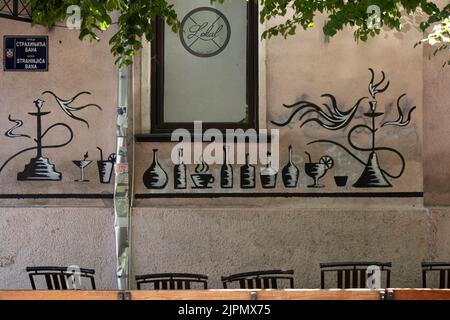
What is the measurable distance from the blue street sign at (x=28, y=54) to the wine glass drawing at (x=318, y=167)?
3.16 m

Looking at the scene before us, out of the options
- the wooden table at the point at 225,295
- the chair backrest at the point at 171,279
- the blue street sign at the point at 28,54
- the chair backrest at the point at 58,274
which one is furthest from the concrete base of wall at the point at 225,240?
the wooden table at the point at 225,295

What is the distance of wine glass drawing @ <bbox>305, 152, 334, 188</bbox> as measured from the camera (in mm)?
7734

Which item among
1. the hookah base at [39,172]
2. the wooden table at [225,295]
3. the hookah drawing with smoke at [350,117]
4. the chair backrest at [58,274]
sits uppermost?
the hookah drawing with smoke at [350,117]

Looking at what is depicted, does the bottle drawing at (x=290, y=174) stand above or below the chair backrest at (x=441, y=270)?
above

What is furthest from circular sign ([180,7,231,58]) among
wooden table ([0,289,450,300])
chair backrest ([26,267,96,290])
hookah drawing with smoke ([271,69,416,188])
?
wooden table ([0,289,450,300])

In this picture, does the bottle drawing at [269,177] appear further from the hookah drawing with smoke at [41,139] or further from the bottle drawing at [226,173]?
the hookah drawing with smoke at [41,139]

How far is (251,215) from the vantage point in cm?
759

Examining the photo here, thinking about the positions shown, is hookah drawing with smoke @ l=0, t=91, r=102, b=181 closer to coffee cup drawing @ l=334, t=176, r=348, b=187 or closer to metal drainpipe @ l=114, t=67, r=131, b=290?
metal drainpipe @ l=114, t=67, r=131, b=290

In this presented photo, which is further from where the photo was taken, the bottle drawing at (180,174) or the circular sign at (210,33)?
the circular sign at (210,33)

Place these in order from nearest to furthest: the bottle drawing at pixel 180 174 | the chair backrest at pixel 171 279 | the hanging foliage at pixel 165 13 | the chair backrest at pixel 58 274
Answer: the hanging foliage at pixel 165 13 < the chair backrest at pixel 171 279 < the chair backrest at pixel 58 274 < the bottle drawing at pixel 180 174

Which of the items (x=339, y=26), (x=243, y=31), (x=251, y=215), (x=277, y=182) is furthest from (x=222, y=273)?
(x=339, y=26)

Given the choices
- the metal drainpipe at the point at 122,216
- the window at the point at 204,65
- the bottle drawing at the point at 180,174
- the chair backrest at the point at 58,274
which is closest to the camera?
the chair backrest at the point at 58,274

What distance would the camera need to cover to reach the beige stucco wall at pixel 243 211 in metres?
7.58
